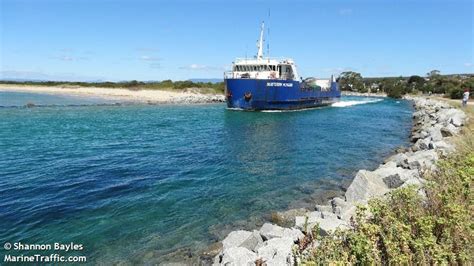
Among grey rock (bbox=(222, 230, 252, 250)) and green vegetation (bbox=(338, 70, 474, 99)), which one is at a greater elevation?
green vegetation (bbox=(338, 70, 474, 99))

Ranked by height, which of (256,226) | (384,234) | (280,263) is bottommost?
(256,226)

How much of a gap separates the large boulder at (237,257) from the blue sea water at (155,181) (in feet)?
6.12

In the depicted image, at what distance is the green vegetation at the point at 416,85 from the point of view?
8495 centimetres

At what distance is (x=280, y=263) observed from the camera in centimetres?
651

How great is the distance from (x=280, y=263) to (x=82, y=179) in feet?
35.1

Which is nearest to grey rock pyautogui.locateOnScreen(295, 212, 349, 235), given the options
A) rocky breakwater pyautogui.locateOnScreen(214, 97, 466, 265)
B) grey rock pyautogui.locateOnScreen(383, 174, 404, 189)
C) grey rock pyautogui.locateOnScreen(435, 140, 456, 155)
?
rocky breakwater pyautogui.locateOnScreen(214, 97, 466, 265)

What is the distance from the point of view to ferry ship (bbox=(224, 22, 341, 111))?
45.0 metres

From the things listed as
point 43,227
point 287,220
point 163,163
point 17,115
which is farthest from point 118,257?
point 17,115

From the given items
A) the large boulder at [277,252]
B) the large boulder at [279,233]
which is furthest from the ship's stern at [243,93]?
the large boulder at [277,252]

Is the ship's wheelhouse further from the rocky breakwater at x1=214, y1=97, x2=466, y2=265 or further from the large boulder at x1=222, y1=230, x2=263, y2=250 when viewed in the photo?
the large boulder at x1=222, y1=230, x2=263, y2=250

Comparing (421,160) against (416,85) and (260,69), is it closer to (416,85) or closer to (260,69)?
(260,69)

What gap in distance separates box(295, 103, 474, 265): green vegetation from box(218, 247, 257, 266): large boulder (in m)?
0.98

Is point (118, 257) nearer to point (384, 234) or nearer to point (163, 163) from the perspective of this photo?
point (384, 234)

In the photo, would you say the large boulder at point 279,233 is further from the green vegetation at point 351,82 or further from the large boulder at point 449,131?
the green vegetation at point 351,82
